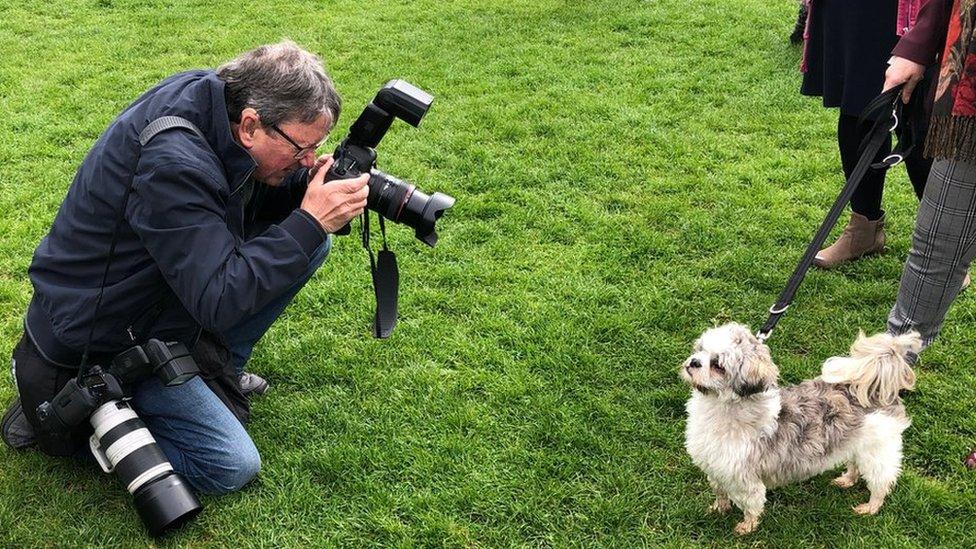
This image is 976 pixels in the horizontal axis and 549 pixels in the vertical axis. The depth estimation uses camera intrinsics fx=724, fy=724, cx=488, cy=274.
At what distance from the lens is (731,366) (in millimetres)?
2383

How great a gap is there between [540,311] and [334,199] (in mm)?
1629

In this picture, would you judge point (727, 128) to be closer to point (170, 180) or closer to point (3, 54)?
point (170, 180)

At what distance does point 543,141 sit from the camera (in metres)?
5.65

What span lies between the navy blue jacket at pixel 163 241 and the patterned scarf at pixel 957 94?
7.13 feet

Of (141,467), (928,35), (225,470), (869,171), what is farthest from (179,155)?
(869,171)

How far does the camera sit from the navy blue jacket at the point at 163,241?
237 cm

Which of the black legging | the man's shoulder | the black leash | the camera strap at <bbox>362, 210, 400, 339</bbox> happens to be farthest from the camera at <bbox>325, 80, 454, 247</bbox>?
the black legging

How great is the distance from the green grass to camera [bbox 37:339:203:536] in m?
0.24

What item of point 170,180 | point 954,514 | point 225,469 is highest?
point 170,180

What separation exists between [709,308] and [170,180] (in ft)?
8.98

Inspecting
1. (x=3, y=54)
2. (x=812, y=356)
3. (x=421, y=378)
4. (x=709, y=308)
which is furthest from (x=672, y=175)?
(x=3, y=54)

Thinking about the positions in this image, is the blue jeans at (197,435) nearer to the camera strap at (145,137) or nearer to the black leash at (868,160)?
the camera strap at (145,137)

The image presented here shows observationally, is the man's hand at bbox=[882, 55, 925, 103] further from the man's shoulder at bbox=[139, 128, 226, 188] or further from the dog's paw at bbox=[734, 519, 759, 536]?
the man's shoulder at bbox=[139, 128, 226, 188]

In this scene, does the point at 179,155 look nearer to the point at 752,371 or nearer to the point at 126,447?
the point at 126,447
